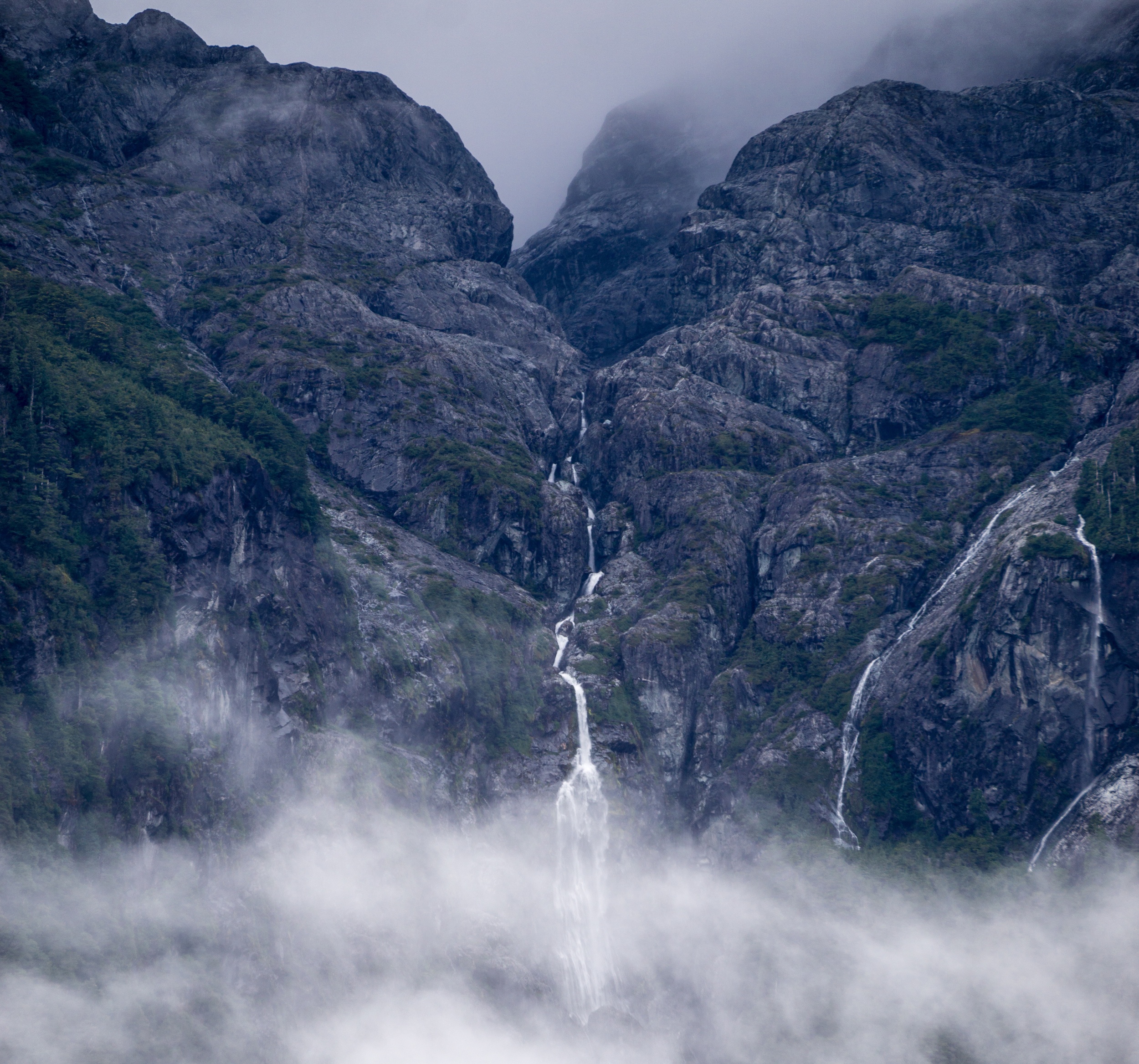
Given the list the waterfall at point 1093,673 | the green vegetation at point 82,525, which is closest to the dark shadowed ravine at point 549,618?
the waterfall at point 1093,673

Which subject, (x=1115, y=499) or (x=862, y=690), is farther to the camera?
(x=862, y=690)

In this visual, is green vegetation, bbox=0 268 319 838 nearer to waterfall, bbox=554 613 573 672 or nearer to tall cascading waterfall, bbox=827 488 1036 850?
waterfall, bbox=554 613 573 672

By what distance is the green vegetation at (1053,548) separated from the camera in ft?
302

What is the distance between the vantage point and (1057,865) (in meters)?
84.1

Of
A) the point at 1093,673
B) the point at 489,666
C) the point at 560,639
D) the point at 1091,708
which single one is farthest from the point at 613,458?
the point at 1091,708

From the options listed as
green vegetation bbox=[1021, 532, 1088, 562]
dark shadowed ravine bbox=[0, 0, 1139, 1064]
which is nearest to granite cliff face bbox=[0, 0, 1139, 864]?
green vegetation bbox=[1021, 532, 1088, 562]

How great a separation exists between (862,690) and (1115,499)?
29.1m

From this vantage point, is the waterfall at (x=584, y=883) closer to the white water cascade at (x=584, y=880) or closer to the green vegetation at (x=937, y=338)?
the white water cascade at (x=584, y=880)

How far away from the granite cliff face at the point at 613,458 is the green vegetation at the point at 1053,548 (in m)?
0.29

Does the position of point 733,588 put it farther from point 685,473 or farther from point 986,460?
point 986,460

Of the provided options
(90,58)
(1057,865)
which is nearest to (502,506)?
(1057,865)

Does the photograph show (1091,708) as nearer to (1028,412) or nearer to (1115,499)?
(1115,499)

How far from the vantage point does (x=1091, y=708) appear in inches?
3482

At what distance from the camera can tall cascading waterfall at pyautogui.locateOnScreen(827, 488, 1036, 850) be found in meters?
97.2
